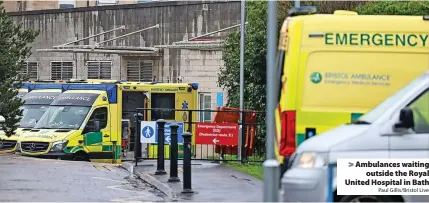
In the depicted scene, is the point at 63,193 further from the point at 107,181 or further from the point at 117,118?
the point at 117,118

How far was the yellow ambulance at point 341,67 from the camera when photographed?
11.6 meters

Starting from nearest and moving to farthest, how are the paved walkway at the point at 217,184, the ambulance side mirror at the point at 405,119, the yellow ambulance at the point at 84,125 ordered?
the ambulance side mirror at the point at 405,119, the paved walkway at the point at 217,184, the yellow ambulance at the point at 84,125

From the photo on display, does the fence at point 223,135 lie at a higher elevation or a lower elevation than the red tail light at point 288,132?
lower

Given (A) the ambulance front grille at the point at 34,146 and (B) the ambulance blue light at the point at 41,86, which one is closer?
(A) the ambulance front grille at the point at 34,146

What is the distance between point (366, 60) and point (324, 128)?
3.71 ft

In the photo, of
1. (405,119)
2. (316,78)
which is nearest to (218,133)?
(316,78)

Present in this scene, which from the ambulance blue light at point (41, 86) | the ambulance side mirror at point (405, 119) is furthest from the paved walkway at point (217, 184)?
the ambulance blue light at point (41, 86)

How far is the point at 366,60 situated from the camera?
38.3ft

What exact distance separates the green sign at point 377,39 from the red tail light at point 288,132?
1.15 metres

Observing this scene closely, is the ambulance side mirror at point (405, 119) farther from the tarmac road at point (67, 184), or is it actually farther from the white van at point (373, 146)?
the tarmac road at point (67, 184)

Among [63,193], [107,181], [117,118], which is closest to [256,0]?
[117,118]

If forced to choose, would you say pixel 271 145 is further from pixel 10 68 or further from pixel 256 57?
pixel 256 57

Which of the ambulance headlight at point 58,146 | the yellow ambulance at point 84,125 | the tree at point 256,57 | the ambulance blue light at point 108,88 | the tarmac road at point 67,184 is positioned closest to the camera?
the tarmac road at point 67,184

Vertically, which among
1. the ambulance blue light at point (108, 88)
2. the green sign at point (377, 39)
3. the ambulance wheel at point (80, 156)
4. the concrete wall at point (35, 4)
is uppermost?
the concrete wall at point (35, 4)
